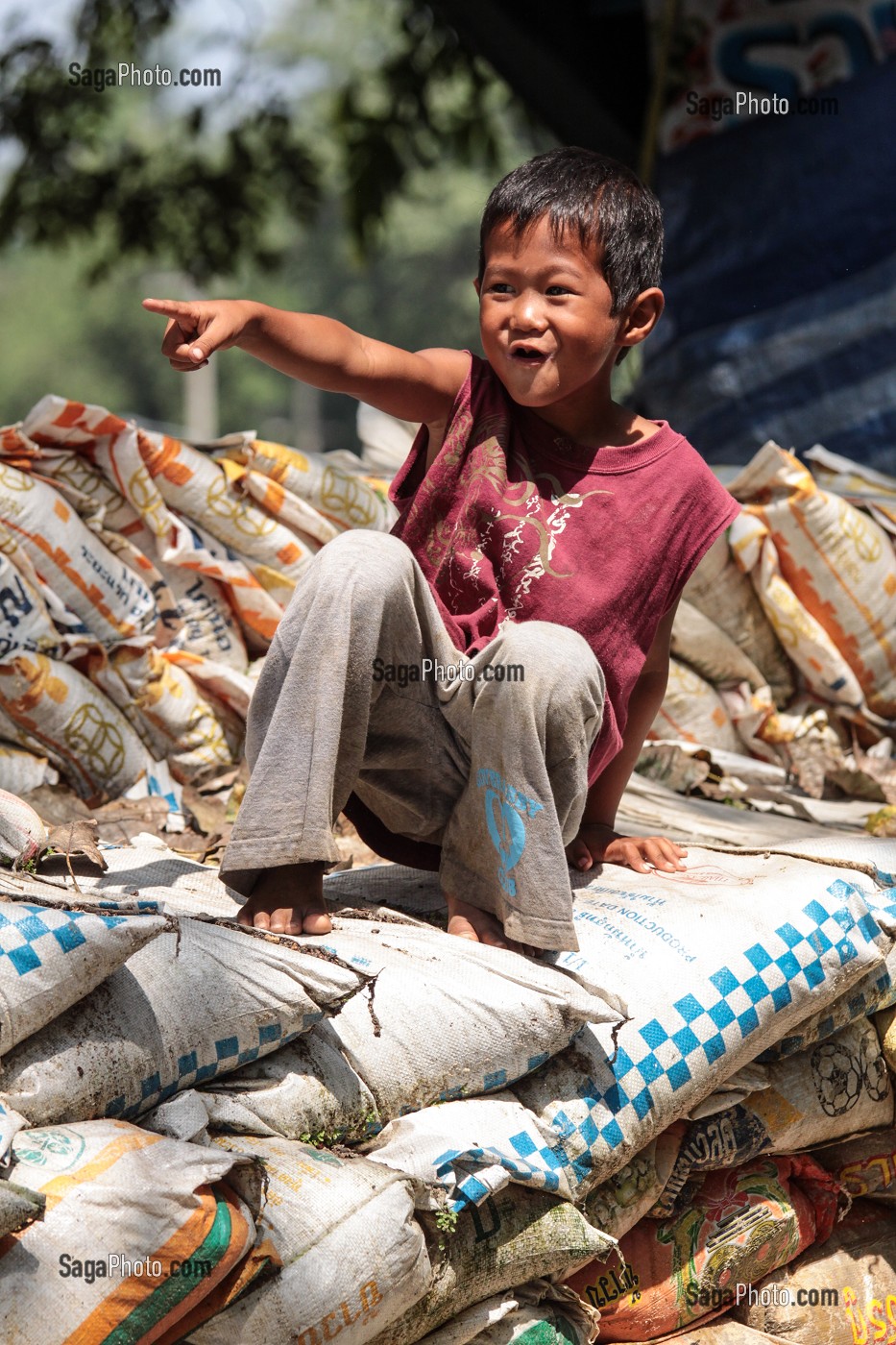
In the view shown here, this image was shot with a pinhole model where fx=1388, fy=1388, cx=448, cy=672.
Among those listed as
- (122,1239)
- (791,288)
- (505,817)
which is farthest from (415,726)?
(791,288)

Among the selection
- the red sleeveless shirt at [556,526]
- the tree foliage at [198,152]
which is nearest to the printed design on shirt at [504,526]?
the red sleeveless shirt at [556,526]

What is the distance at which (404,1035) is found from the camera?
160 centimetres

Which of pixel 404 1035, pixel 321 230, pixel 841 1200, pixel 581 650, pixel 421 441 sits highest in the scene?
pixel 321 230

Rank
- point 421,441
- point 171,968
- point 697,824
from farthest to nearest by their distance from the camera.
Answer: point 697,824 → point 421,441 → point 171,968

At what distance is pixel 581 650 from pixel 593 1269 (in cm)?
78

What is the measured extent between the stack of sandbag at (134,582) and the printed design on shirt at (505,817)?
1.05 meters

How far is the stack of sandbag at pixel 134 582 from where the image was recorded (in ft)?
8.16

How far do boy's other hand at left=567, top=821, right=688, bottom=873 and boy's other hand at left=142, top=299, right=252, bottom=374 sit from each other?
0.92m

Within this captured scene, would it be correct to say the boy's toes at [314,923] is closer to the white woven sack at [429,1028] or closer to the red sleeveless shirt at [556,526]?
the white woven sack at [429,1028]

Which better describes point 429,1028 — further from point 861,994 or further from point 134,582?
point 134,582

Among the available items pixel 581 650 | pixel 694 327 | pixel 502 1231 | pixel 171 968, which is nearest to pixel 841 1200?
pixel 502 1231

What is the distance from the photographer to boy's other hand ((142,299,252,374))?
62.5 inches

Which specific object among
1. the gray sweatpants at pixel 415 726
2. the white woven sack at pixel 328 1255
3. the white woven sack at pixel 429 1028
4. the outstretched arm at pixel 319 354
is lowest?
the white woven sack at pixel 328 1255

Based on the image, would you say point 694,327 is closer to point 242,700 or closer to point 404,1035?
point 242,700
